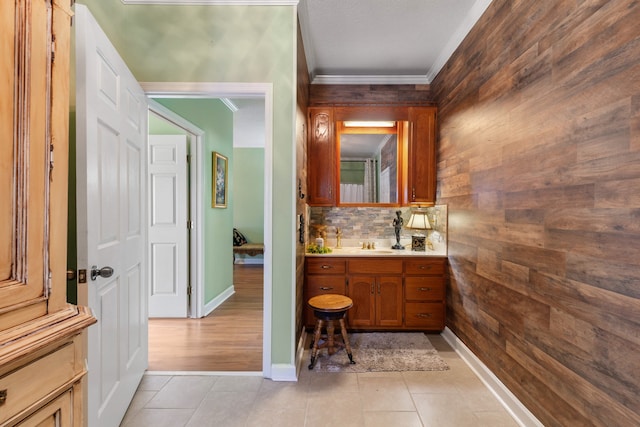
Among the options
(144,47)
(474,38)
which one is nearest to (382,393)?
(474,38)

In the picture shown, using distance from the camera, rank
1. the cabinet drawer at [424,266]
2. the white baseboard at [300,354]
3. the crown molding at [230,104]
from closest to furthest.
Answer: the white baseboard at [300,354] < the cabinet drawer at [424,266] < the crown molding at [230,104]

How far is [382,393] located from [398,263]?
3.83 feet

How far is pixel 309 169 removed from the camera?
9.90 ft

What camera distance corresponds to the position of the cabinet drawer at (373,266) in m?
2.78

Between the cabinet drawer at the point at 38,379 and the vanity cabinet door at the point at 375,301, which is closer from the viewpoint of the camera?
the cabinet drawer at the point at 38,379

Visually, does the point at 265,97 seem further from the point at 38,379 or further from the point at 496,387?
the point at 496,387

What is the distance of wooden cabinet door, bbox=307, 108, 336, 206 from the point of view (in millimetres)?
2979

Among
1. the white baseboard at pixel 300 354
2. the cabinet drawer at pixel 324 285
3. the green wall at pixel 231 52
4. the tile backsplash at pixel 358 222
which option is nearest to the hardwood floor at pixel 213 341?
the white baseboard at pixel 300 354

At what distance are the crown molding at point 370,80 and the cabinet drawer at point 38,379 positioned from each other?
310 centimetres

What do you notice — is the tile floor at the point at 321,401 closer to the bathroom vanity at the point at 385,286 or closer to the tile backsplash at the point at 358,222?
the bathroom vanity at the point at 385,286

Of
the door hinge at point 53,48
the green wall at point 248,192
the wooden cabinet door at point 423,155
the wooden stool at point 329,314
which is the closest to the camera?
the door hinge at point 53,48

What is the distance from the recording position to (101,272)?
4.55 feet

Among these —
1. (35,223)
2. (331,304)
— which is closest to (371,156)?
(331,304)

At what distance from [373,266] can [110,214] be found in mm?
2136
